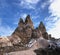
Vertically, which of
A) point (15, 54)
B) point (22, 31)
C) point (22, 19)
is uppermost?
point (22, 19)

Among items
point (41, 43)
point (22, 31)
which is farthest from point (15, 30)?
point (41, 43)

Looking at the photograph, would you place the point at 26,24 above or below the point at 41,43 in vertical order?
above

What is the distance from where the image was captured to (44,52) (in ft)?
58.3

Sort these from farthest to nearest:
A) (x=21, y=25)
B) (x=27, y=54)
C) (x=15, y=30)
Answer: (x=21, y=25) → (x=15, y=30) → (x=27, y=54)

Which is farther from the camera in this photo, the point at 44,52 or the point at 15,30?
the point at 15,30

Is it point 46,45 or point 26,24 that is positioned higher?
point 26,24

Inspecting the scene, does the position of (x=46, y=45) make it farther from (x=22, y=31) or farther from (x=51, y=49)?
(x=22, y=31)

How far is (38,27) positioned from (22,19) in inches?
319

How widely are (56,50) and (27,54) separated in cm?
327

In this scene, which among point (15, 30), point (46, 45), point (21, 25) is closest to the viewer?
point (46, 45)

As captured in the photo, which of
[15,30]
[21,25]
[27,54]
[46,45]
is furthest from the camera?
[21,25]

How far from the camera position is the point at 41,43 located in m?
20.7

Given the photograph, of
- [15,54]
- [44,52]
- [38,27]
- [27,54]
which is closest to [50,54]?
[44,52]

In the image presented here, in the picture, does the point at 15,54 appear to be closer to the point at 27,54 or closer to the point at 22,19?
the point at 27,54
